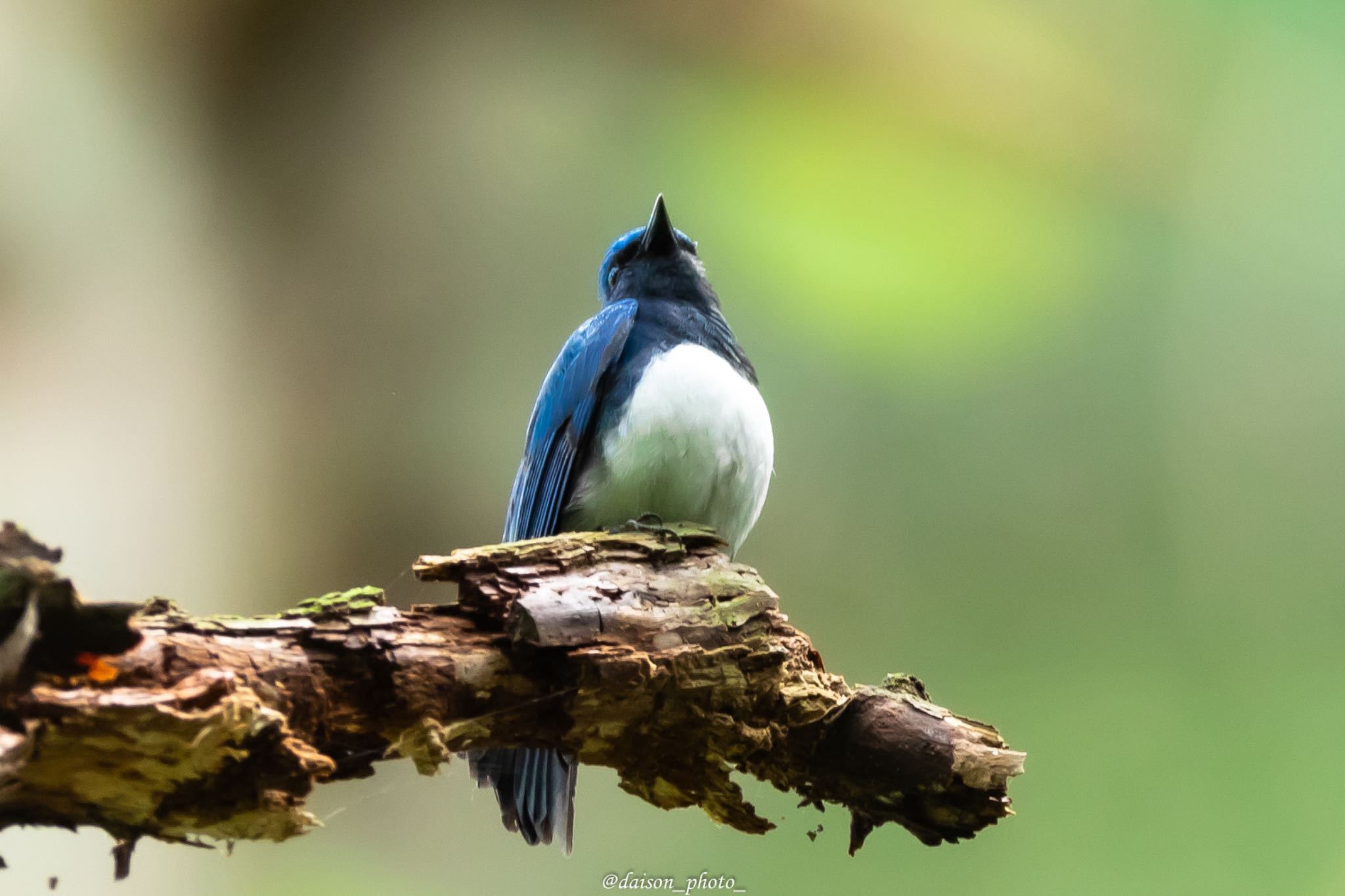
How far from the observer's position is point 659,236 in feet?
13.5

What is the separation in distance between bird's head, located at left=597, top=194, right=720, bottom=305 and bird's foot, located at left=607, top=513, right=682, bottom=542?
1113mm

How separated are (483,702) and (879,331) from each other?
3.86 metres

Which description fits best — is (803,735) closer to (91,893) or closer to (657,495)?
(657,495)

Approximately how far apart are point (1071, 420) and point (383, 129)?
3.78 meters

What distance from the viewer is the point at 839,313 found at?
5.57 meters

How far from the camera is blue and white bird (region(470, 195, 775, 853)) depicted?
9.61 ft

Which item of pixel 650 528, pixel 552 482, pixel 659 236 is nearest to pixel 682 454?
pixel 650 528

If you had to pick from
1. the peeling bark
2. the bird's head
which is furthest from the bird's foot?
the bird's head

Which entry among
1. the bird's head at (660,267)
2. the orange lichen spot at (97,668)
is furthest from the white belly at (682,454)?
the orange lichen spot at (97,668)

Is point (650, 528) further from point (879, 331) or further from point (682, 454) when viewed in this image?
point (879, 331)

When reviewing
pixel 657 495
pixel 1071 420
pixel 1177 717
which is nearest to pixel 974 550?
pixel 1071 420

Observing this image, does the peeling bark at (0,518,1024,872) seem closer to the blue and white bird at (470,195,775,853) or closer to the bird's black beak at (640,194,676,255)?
the blue and white bird at (470,195,775,853)

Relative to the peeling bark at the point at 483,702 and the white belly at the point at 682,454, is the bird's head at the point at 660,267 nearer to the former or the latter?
the white belly at the point at 682,454

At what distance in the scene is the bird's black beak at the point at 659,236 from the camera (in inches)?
160
